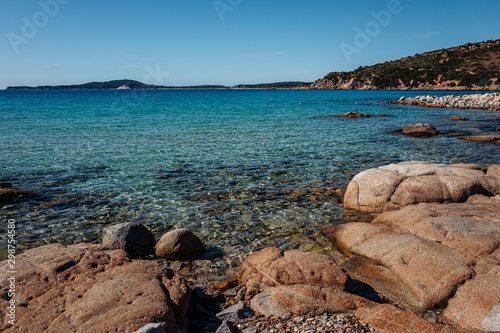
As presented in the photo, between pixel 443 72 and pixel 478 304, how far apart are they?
138828 mm

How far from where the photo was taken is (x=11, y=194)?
11.6 meters

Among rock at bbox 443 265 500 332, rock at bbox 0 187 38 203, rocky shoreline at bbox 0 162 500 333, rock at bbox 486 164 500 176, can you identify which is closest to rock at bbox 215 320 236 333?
rocky shoreline at bbox 0 162 500 333

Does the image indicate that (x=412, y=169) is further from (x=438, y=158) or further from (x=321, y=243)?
(x=438, y=158)

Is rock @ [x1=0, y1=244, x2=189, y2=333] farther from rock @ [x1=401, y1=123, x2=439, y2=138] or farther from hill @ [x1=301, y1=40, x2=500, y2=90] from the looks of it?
hill @ [x1=301, y1=40, x2=500, y2=90]

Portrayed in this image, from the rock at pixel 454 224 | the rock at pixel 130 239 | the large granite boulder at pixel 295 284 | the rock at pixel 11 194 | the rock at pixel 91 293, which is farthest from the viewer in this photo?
the rock at pixel 11 194

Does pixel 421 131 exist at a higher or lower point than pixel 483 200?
lower

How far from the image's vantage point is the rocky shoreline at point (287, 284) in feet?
16.2

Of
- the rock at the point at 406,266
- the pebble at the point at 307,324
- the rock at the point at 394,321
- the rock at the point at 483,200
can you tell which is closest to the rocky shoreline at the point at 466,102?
the rock at the point at 483,200

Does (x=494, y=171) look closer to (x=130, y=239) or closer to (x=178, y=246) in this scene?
(x=178, y=246)

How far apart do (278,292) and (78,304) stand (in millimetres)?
3481

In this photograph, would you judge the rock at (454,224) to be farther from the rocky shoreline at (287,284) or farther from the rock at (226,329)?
the rock at (226,329)

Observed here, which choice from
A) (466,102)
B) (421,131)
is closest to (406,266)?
(421,131)

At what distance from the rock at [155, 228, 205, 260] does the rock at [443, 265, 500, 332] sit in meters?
5.80

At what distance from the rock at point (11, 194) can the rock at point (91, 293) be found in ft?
21.2
